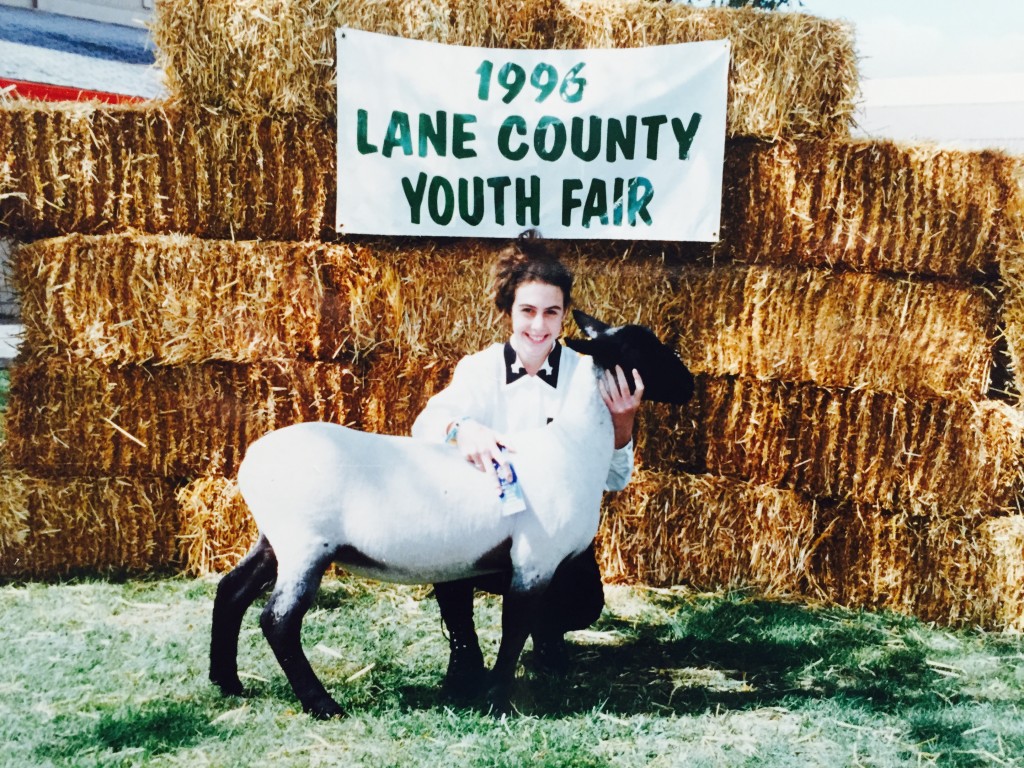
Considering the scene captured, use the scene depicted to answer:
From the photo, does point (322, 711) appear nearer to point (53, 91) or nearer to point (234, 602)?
point (234, 602)

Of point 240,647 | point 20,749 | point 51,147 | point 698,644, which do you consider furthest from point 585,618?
point 51,147

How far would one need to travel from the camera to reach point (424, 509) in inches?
112

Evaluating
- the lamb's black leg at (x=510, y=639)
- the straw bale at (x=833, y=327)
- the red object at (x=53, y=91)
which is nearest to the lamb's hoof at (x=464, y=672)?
the lamb's black leg at (x=510, y=639)

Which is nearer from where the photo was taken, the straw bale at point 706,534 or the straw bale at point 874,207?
the straw bale at point 874,207

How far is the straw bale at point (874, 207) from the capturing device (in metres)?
4.18

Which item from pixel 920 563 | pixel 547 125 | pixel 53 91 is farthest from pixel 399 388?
pixel 53 91

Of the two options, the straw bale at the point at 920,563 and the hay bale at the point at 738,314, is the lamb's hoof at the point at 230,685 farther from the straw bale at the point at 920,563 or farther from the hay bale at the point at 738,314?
the straw bale at the point at 920,563

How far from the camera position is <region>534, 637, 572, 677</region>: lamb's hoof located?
3502 mm

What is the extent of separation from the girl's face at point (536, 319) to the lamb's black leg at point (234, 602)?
1183 millimetres

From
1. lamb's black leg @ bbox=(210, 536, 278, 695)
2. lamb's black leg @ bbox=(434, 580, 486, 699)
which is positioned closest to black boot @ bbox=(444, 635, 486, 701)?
lamb's black leg @ bbox=(434, 580, 486, 699)

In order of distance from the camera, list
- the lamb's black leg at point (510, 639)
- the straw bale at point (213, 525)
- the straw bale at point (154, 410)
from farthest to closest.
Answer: the straw bale at point (213, 525) → the straw bale at point (154, 410) → the lamb's black leg at point (510, 639)

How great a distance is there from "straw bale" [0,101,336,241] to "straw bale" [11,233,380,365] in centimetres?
12

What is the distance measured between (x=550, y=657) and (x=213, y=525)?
83.6 inches

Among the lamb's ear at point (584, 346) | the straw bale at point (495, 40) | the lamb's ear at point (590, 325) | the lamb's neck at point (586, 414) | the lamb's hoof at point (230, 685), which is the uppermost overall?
the straw bale at point (495, 40)
